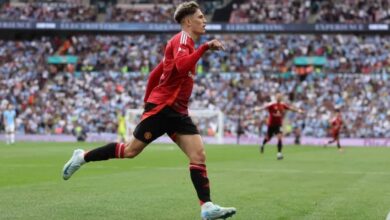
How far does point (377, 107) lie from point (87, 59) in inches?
854

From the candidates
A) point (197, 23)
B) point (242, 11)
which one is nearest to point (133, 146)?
point (197, 23)

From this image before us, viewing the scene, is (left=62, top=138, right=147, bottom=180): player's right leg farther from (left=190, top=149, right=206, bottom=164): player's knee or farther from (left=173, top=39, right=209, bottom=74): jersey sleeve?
(left=173, top=39, right=209, bottom=74): jersey sleeve

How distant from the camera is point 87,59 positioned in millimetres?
58500

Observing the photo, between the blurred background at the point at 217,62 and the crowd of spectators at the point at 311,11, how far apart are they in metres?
0.08

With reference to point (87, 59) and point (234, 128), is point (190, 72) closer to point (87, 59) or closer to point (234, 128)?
point (234, 128)

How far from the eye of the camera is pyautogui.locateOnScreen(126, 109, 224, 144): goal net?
4822 cm

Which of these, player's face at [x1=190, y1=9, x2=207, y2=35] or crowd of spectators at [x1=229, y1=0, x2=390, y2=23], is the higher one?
crowd of spectators at [x1=229, y1=0, x2=390, y2=23]

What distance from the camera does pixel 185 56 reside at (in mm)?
9102

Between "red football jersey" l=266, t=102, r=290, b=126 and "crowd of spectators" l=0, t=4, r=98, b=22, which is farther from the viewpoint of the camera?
"crowd of spectators" l=0, t=4, r=98, b=22

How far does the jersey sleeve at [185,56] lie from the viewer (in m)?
8.99

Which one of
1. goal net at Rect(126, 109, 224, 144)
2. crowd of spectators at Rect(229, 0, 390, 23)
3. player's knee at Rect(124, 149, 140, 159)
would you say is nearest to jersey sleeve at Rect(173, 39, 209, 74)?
player's knee at Rect(124, 149, 140, 159)

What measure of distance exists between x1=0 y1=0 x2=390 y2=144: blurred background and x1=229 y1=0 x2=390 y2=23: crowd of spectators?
8 centimetres

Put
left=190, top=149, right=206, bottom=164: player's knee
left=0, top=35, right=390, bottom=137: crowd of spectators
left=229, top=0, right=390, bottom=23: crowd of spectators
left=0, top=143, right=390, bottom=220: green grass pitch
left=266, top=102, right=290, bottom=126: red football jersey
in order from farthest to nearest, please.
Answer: left=229, top=0, right=390, bottom=23: crowd of spectators, left=0, top=35, right=390, bottom=137: crowd of spectators, left=266, top=102, right=290, bottom=126: red football jersey, left=0, top=143, right=390, bottom=220: green grass pitch, left=190, top=149, right=206, bottom=164: player's knee

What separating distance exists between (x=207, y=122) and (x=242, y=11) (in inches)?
531
